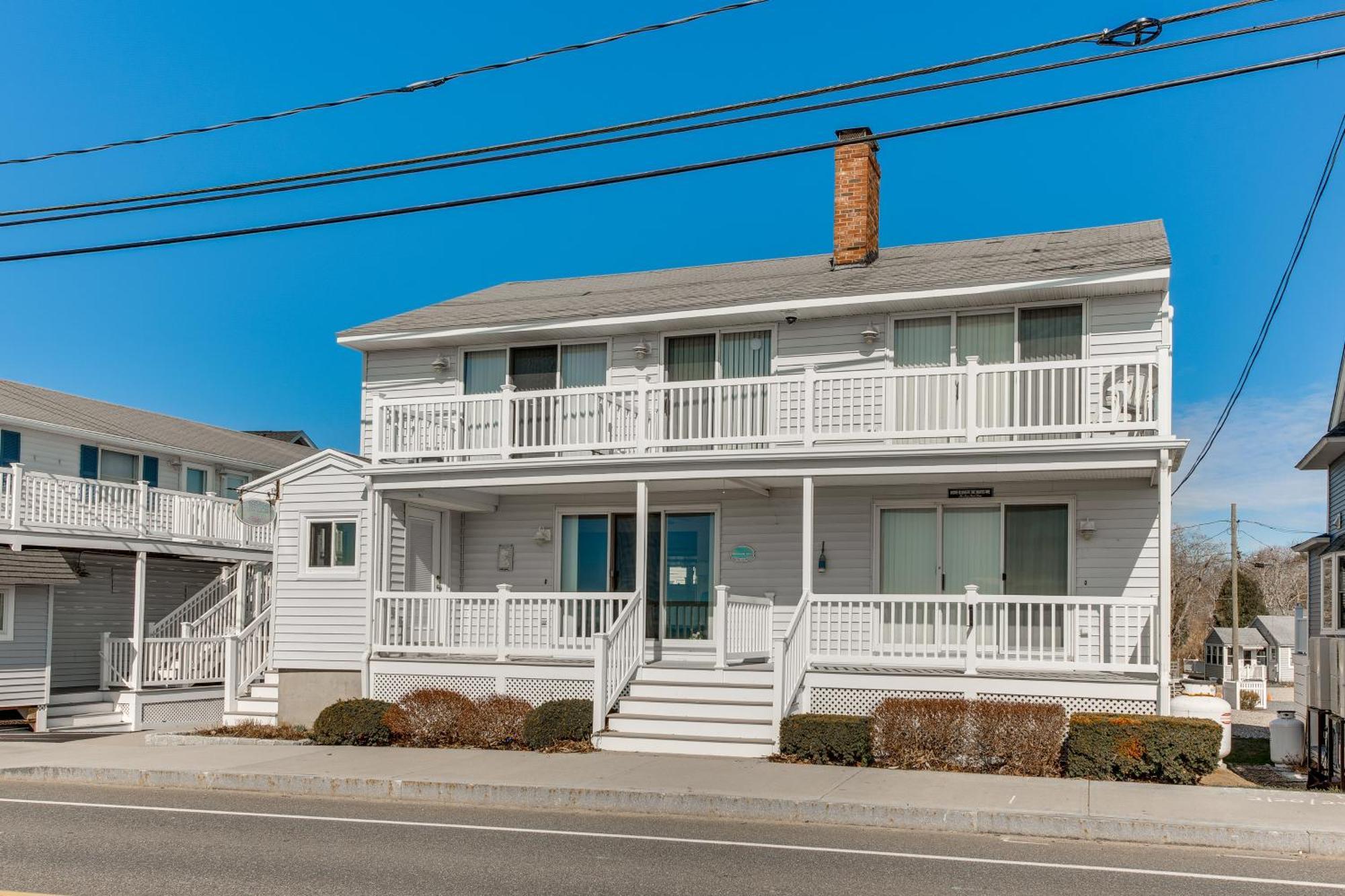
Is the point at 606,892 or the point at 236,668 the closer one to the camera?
the point at 606,892

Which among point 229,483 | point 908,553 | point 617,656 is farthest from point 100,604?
point 908,553

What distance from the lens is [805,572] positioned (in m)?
16.5

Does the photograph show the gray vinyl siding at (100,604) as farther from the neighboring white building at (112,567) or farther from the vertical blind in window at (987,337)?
the vertical blind in window at (987,337)

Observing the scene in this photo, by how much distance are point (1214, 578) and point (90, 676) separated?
72.7m

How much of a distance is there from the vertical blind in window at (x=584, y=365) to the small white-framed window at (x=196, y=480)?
14.3 meters

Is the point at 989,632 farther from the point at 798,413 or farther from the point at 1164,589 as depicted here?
the point at 798,413

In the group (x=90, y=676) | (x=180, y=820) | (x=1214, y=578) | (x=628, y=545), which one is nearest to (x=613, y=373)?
(x=628, y=545)

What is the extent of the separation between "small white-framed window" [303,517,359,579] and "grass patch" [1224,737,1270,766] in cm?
1349

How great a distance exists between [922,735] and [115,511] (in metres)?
17.3

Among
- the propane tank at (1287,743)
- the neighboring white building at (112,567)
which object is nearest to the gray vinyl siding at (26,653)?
the neighboring white building at (112,567)

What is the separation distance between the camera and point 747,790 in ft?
41.0

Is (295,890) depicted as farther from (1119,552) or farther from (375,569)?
(1119,552)

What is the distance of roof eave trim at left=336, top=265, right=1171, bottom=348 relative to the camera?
16594mm

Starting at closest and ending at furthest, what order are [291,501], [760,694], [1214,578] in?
[760,694] → [291,501] → [1214,578]
